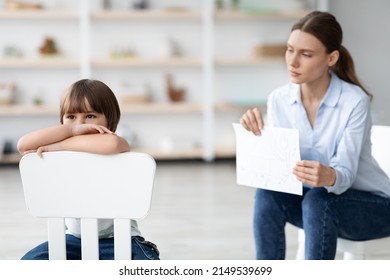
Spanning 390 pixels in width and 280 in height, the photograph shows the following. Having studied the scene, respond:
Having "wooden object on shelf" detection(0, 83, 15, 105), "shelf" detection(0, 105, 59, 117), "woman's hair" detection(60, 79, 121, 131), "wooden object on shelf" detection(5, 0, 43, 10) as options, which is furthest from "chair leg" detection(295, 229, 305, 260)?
"wooden object on shelf" detection(5, 0, 43, 10)

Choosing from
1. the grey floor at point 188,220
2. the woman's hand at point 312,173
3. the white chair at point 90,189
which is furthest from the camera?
the grey floor at point 188,220

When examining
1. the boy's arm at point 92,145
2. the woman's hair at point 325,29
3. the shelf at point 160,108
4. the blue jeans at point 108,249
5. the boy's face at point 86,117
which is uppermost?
the woman's hair at point 325,29

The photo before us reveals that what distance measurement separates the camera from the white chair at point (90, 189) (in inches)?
50.8

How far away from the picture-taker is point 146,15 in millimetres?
5520

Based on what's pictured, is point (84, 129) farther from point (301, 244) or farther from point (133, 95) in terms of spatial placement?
point (133, 95)

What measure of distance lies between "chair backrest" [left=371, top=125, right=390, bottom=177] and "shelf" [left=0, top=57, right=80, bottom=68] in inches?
145

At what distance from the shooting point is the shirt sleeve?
1.93 metres

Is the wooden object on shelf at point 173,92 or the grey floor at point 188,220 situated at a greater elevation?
the wooden object on shelf at point 173,92

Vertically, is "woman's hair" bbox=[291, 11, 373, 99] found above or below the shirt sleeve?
above

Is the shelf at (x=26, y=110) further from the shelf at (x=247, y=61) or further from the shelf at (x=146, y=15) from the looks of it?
the shelf at (x=247, y=61)

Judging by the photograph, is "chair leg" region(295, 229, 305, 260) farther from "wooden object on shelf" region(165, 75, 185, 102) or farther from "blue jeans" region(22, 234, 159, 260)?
A: "wooden object on shelf" region(165, 75, 185, 102)

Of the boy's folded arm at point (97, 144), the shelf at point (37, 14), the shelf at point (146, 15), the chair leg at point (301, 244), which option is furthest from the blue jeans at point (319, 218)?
the shelf at point (37, 14)

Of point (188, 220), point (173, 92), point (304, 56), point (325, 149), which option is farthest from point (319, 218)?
point (173, 92)

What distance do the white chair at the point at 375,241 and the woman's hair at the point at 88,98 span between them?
836 millimetres
